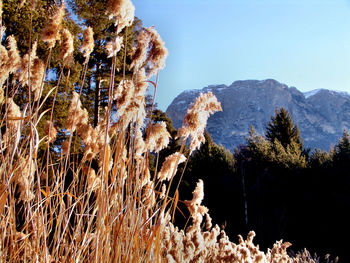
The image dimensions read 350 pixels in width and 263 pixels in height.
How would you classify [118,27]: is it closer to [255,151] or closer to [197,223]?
[197,223]

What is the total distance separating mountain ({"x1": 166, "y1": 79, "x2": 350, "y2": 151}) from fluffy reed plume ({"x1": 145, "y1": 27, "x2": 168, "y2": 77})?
77413 mm

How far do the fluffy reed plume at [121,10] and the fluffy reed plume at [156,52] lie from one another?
0.12m

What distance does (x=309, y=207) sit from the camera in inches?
345

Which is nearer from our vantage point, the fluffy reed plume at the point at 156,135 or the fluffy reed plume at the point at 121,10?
the fluffy reed plume at the point at 121,10

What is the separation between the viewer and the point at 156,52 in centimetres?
103

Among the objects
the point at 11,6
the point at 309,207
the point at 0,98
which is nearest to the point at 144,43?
the point at 0,98

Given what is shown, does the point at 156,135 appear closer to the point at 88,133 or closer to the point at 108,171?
the point at 108,171

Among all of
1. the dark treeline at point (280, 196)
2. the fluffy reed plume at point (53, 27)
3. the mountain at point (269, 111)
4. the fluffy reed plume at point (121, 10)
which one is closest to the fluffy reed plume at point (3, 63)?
the fluffy reed plume at point (53, 27)

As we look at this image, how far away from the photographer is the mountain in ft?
269

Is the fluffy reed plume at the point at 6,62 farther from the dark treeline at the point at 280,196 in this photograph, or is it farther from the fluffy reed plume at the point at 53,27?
the dark treeline at the point at 280,196

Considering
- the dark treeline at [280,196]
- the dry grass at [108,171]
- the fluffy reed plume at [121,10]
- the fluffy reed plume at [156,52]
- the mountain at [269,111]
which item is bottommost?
the dark treeline at [280,196]

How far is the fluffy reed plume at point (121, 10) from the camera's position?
2.94 ft

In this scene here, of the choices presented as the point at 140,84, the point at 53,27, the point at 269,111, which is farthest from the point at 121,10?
the point at 269,111

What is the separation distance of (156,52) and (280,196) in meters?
10.1
